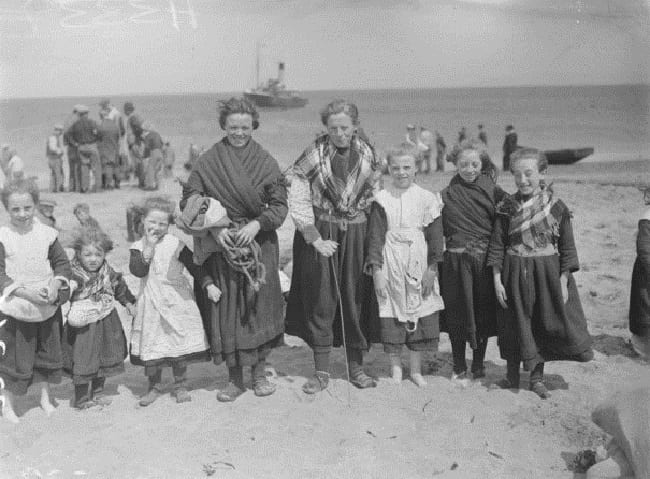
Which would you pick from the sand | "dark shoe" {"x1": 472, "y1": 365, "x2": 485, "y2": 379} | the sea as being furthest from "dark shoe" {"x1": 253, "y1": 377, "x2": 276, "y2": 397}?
the sea

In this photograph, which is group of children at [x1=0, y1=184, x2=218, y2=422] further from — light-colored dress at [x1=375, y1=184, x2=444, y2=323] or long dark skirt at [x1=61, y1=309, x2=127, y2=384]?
light-colored dress at [x1=375, y1=184, x2=444, y2=323]

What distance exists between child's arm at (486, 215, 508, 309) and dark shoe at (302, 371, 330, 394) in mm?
1190

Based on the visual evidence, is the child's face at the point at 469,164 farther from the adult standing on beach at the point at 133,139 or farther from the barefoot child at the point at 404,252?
the adult standing on beach at the point at 133,139

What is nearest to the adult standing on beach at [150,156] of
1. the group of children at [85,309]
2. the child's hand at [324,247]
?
the group of children at [85,309]

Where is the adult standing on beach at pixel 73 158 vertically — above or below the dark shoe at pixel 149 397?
above

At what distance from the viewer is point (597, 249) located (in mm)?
7266

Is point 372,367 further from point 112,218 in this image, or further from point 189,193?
point 112,218

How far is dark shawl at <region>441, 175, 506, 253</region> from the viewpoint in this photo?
4.11 metres

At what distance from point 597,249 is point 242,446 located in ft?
17.1

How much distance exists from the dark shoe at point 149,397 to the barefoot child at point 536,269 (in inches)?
86.4

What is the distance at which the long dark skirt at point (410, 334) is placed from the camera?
4.09 metres

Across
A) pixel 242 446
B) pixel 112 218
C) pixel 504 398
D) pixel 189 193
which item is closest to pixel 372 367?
pixel 504 398

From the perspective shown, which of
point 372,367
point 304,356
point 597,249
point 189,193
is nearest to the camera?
point 189,193

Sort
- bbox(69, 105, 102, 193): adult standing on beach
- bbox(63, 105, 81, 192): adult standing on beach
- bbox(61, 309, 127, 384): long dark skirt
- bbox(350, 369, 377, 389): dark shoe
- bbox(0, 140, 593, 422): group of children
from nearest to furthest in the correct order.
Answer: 1. bbox(0, 140, 593, 422): group of children
2. bbox(61, 309, 127, 384): long dark skirt
3. bbox(350, 369, 377, 389): dark shoe
4. bbox(69, 105, 102, 193): adult standing on beach
5. bbox(63, 105, 81, 192): adult standing on beach
